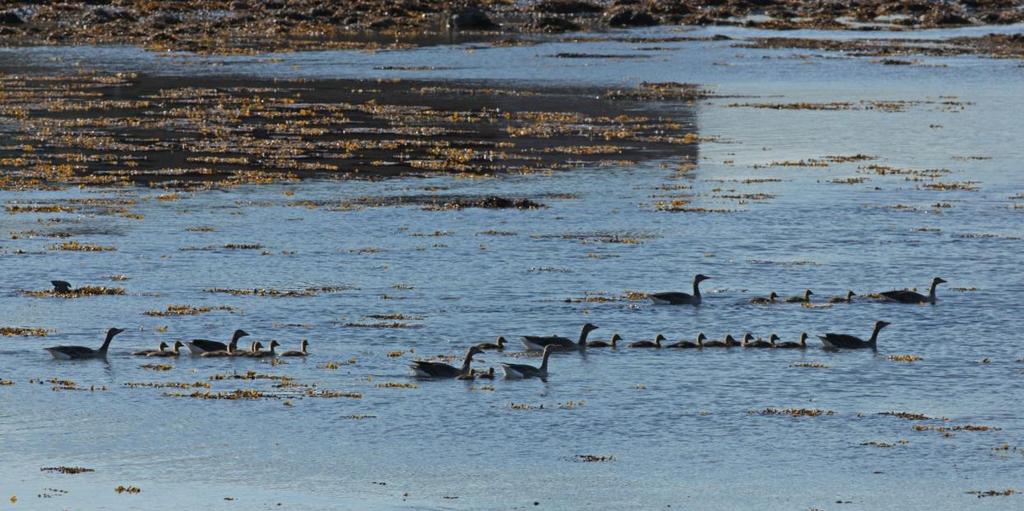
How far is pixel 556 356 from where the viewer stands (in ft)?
85.0

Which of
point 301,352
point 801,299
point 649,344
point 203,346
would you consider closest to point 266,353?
point 301,352

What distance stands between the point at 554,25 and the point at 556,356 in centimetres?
8431

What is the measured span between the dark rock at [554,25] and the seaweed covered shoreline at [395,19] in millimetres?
89

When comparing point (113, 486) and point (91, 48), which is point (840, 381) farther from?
point (91, 48)

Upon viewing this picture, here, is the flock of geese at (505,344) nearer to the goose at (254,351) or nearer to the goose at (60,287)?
the goose at (254,351)

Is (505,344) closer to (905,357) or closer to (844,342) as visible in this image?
(844,342)

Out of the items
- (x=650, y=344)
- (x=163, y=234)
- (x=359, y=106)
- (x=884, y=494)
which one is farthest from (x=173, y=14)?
(x=884, y=494)

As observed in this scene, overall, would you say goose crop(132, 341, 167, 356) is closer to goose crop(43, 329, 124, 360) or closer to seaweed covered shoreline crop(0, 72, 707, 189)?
goose crop(43, 329, 124, 360)

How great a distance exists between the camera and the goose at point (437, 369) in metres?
24.2

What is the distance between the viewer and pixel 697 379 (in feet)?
80.5

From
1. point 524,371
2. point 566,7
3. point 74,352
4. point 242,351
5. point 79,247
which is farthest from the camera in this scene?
point 566,7

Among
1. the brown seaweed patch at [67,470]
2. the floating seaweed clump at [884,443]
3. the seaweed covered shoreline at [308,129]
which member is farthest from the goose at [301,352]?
the seaweed covered shoreline at [308,129]

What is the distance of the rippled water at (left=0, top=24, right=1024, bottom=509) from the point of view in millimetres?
19562

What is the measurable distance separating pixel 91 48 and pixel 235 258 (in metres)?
62.6
